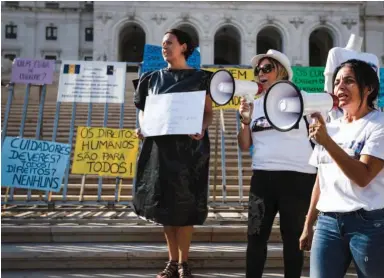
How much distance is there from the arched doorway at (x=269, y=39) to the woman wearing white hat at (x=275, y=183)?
3832 cm

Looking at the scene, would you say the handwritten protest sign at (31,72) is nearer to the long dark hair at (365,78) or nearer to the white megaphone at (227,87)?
the white megaphone at (227,87)

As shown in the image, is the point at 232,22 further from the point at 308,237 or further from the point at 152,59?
the point at 308,237

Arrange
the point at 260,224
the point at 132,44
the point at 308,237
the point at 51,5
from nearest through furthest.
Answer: the point at 308,237
the point at 260,224
the point at 51,5
the point at 132,44

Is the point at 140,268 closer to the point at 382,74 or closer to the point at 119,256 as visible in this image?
the point at 119,256

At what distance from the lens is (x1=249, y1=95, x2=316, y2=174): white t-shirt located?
125 inches

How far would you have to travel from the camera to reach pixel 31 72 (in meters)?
6.67

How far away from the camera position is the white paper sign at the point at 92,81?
6297 millimetres

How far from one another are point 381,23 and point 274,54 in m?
44.9

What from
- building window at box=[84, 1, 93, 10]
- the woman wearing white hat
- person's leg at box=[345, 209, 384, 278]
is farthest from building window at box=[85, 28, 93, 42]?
person's leg at box=[345, 209, 384, 278]

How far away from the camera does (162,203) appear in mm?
3477

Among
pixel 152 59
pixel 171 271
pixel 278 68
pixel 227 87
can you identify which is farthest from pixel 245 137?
pixel 152 59

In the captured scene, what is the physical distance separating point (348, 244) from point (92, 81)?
191 inches

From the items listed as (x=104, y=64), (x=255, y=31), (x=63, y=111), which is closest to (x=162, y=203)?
(x=104, y=64)

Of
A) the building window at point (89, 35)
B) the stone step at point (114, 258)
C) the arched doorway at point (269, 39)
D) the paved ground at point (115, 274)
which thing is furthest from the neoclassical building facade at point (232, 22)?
the paved ground at point (115, 274)
